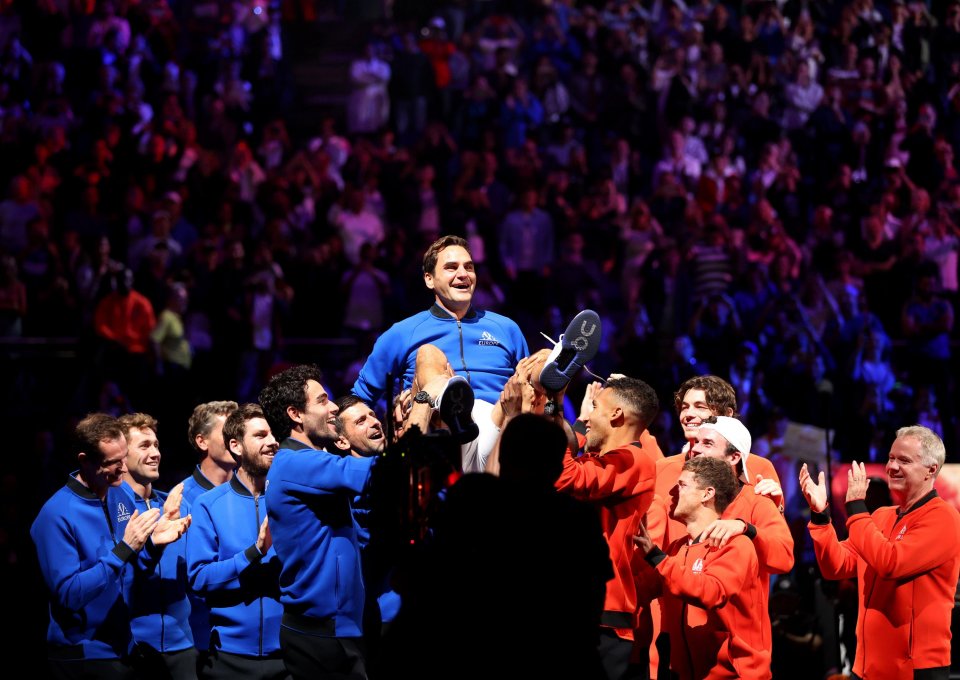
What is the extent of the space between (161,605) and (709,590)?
8.20ft

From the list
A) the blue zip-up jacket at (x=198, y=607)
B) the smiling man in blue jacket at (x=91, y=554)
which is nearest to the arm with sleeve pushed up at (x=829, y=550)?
the smiling man in blue jacket at (x=91, y=554)

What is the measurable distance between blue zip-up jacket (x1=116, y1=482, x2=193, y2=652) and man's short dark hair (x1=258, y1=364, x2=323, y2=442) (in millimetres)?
1001

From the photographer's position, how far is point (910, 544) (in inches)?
202

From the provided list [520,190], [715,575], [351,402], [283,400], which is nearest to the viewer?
[715,575]

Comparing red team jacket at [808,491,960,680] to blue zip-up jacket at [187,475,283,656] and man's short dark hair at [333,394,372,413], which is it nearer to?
man's short dark hair at [333,394,372,413]

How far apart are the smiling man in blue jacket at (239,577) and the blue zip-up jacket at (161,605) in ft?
1.06

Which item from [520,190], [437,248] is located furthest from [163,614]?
[520,190]

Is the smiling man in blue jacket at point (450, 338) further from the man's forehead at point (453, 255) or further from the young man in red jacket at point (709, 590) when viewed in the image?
the young man in red jacket at point (709, 590)

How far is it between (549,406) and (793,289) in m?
7.89

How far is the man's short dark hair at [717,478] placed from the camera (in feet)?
16.1

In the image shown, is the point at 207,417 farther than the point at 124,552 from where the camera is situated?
Yes

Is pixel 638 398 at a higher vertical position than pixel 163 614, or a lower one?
higher

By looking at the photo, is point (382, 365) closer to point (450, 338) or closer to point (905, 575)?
point (450, 338)

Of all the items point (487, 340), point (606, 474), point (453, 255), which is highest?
point (453, 255)
